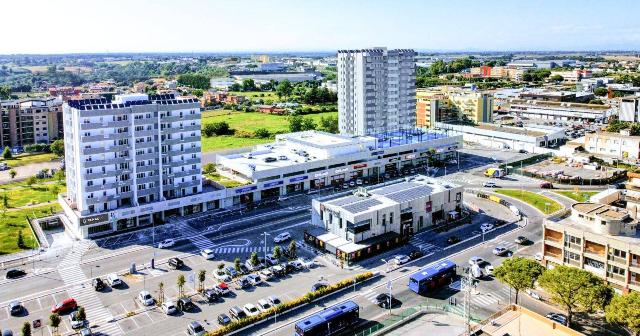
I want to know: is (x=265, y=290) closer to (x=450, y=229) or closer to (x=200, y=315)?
(x=200, y=315)

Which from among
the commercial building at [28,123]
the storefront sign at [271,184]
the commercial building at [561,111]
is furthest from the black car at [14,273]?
the commercial building at [561,111]

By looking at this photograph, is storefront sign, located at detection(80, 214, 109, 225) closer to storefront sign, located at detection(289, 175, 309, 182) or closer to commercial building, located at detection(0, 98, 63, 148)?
storefront sign, located at detection(289, 175, 309, 182)

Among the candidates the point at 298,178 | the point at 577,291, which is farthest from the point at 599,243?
the point at 298,178

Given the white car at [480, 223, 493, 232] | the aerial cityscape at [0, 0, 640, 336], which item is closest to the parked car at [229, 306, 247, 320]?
the aerial cityscape at [0, 0, 640, 336]

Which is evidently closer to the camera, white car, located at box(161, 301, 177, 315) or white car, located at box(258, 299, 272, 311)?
white car, located at box(161, 301, 177, 315)

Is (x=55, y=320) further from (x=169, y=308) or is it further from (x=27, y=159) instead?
(x=27, y=159)

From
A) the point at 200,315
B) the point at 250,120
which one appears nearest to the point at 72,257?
the point at 200,315

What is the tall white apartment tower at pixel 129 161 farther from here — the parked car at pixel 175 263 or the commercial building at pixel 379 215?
the commercial building at pixel 379 215
